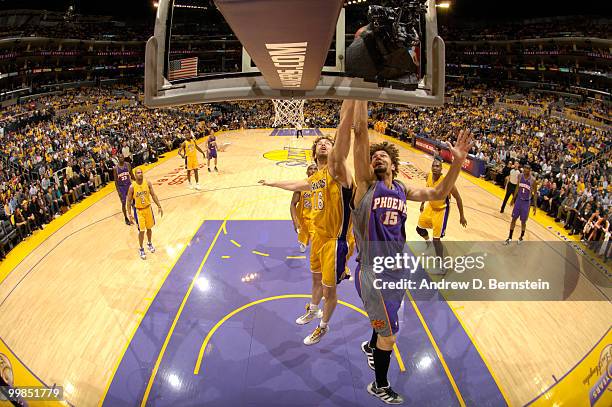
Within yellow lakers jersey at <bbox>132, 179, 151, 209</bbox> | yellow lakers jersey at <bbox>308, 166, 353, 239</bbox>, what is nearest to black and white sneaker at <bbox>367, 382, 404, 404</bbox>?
yellow lakers jersey at <bbox>308, 166, 353, 239</bbox>

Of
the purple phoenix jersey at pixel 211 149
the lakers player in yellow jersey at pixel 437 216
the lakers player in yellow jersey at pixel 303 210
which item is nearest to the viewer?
the lakers player in yellow jersey at pixel 303 210

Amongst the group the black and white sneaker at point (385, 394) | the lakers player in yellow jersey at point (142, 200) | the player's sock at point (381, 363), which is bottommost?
the black and white sneaker at point (385, 394)

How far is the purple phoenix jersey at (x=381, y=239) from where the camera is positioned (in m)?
3.54

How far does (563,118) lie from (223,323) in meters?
27.8

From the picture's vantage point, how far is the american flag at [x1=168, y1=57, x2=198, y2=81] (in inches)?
90.1

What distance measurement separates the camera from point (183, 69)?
2369mm

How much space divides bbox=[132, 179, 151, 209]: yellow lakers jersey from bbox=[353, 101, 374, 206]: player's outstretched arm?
558 cm

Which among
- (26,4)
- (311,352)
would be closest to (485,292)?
(311,352)

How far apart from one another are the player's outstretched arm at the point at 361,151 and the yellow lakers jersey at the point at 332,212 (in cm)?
75

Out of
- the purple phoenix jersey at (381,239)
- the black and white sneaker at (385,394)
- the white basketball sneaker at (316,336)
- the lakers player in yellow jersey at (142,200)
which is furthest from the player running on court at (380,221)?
the lakers player in yellow jersey at (142,200)

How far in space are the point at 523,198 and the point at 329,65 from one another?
784 centimetres

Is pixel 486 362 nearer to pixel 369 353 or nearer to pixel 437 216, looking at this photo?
pixel 369 353

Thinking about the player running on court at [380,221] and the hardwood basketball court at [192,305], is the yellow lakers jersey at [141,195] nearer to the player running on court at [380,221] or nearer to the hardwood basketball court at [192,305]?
the hardwood basketball court at [192,305]

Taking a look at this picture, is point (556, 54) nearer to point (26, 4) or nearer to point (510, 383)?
point (510, 383)
